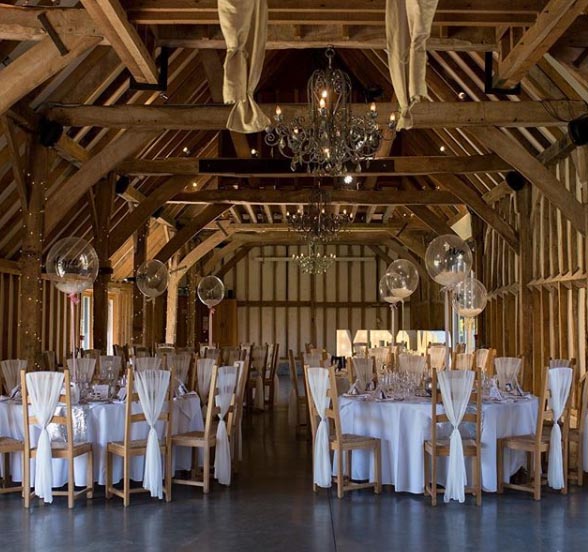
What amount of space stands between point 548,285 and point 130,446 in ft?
26.1

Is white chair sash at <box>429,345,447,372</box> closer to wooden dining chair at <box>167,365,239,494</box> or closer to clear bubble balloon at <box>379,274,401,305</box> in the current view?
clear bubble balloon at <box>379,274,401,305</box>

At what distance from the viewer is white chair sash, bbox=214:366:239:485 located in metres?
6.46

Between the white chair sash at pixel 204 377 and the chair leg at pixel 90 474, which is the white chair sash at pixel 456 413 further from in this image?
the chair leg at pixel 90 474

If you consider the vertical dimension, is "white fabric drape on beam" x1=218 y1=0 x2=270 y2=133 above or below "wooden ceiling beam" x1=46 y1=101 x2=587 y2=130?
below

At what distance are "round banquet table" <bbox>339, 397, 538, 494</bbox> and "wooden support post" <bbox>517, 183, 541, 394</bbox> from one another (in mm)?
5765

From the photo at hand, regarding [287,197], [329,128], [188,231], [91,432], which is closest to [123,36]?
[329,128]

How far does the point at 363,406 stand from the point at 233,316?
61.6ft

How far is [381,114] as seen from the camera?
892cm

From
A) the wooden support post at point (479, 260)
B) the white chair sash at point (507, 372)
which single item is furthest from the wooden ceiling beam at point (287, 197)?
the white chair sash at point (507, 372)

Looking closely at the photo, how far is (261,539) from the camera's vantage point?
491 cm

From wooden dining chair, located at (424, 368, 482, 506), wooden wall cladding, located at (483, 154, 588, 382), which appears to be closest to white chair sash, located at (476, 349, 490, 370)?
wooden wall cladding, located at (483, 154, 588, 382)

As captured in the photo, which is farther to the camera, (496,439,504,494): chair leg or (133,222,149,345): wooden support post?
(133,222,149,345): wooden support post

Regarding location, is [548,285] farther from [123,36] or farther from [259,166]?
[123,36]

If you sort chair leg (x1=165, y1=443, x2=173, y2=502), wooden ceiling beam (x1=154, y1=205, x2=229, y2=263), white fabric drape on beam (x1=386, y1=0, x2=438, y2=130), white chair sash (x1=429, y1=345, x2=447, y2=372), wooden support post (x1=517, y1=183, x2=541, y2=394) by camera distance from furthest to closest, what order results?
wooden ceiling beam (x1=154, y1=205, x2=229, y2=263)
wooden support post (x1=517, y1=183, x2=541, y2=394)
white chair sash (x1=429, y1=345, x2=447, y2=372)
chair leg (x1=165, y1=443, x2=173, y2=502)
white fabric drape on beam (x1=386, y1=0, x2=438, y2=130)
